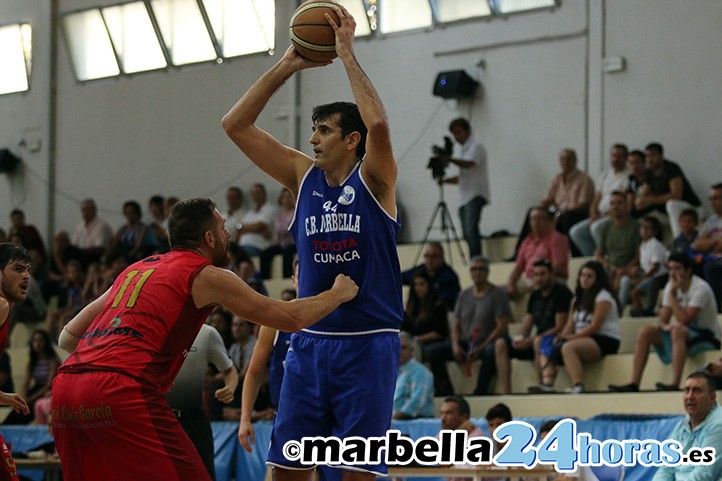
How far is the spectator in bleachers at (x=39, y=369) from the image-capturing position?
14.7 meters

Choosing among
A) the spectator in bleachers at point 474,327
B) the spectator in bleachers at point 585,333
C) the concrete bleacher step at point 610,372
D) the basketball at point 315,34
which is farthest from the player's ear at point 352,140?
the spectator in bleachers at point 474,327

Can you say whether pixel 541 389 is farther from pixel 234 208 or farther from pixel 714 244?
pixel 234 208

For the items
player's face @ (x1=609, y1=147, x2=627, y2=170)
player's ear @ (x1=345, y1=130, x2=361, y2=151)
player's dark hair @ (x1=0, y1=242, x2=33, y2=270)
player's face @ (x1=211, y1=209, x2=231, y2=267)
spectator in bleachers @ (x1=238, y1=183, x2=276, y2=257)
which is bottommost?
spectator in bleachers @ (x1=238, y1=183, x2=276, y2=257)

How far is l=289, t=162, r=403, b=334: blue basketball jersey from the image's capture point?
5.57 metres

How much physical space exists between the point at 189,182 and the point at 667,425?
1085 centimetres

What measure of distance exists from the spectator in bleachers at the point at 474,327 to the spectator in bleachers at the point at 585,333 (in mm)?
811

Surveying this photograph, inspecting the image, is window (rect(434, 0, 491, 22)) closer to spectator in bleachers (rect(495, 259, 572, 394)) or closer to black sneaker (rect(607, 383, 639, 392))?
spectator in bleachers (rect(495, 259, 572, 394))

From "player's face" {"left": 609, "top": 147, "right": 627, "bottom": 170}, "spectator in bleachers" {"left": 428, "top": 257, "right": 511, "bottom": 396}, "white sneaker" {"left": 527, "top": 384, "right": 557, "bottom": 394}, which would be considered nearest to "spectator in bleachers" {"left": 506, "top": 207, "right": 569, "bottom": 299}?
"spectator in bleachers" {"left": 428, "top": 257, "right": 511, "bottom": 396}

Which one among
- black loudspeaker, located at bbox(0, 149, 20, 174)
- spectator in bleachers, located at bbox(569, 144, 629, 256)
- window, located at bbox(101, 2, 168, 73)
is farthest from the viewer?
black loudspeaker, located at bbox(0, 149, 20, 174)

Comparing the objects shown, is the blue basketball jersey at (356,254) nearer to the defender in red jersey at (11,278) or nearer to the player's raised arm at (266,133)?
the player's raised arm at (266,133)

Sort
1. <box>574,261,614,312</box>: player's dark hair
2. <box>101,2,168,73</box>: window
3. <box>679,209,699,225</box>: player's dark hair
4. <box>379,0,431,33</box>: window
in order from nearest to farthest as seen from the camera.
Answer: <box>574,261,614,312</box>: player's dark hair < <box>679,209,699,225</box>: player's dark hair < <box>379,0,431,33</box>: window < <box>101,2,168,73</box>: window

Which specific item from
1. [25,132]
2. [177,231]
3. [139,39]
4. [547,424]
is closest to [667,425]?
[547,424]

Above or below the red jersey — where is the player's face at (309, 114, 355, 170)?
above

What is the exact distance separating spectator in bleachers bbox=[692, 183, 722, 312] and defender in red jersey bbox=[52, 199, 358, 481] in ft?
24.3
